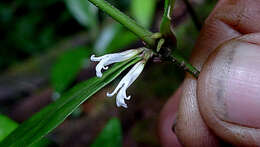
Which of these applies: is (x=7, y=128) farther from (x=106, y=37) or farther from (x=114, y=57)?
(x=106, y=37)

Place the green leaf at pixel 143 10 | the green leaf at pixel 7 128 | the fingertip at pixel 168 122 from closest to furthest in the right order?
the green leaf at pixel 7 128
the fingertip at pixel 168 122
the green leaf at pixel 143 10

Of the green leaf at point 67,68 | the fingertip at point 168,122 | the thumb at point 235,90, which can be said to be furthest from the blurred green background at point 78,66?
the thumb at point 235,90

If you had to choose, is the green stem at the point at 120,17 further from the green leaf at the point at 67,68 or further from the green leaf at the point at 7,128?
the green leaf at the point at 67,68

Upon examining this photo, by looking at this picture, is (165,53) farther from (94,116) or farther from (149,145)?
(94,116)

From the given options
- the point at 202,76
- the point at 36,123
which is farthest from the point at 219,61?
the point at 36,123

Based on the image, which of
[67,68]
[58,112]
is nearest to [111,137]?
[58,112]
